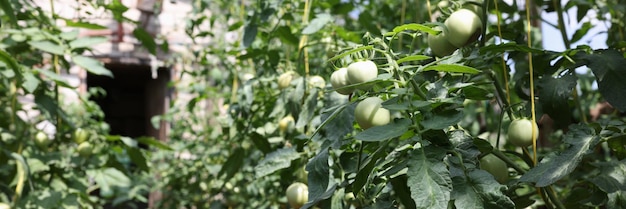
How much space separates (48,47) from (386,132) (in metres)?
1.17

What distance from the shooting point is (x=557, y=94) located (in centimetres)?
108

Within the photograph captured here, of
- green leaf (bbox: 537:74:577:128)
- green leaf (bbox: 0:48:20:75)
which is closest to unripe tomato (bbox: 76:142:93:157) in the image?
green leaf (bbox: 0:48:20:75)

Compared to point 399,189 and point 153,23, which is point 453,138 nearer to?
point 399,189

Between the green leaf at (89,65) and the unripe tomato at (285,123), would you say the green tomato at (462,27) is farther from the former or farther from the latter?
the green leaf at (89,65)

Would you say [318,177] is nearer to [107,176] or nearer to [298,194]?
[298,194]

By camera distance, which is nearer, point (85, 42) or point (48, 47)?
point (48, 47)

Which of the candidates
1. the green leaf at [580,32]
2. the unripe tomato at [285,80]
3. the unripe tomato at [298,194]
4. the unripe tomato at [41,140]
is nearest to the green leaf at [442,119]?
the unripe tomato at [298,194]

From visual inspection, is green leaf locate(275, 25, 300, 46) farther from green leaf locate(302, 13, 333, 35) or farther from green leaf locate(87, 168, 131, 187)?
green leaf locate(87, 168, 131, 187)

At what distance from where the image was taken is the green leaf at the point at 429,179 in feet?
2.40

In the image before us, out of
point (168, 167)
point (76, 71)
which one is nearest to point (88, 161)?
point (168, 167)

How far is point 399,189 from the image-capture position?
3.08ft

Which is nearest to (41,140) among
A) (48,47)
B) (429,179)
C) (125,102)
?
(48,47)

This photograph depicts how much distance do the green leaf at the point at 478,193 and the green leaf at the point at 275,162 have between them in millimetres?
430

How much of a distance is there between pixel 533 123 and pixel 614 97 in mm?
133
